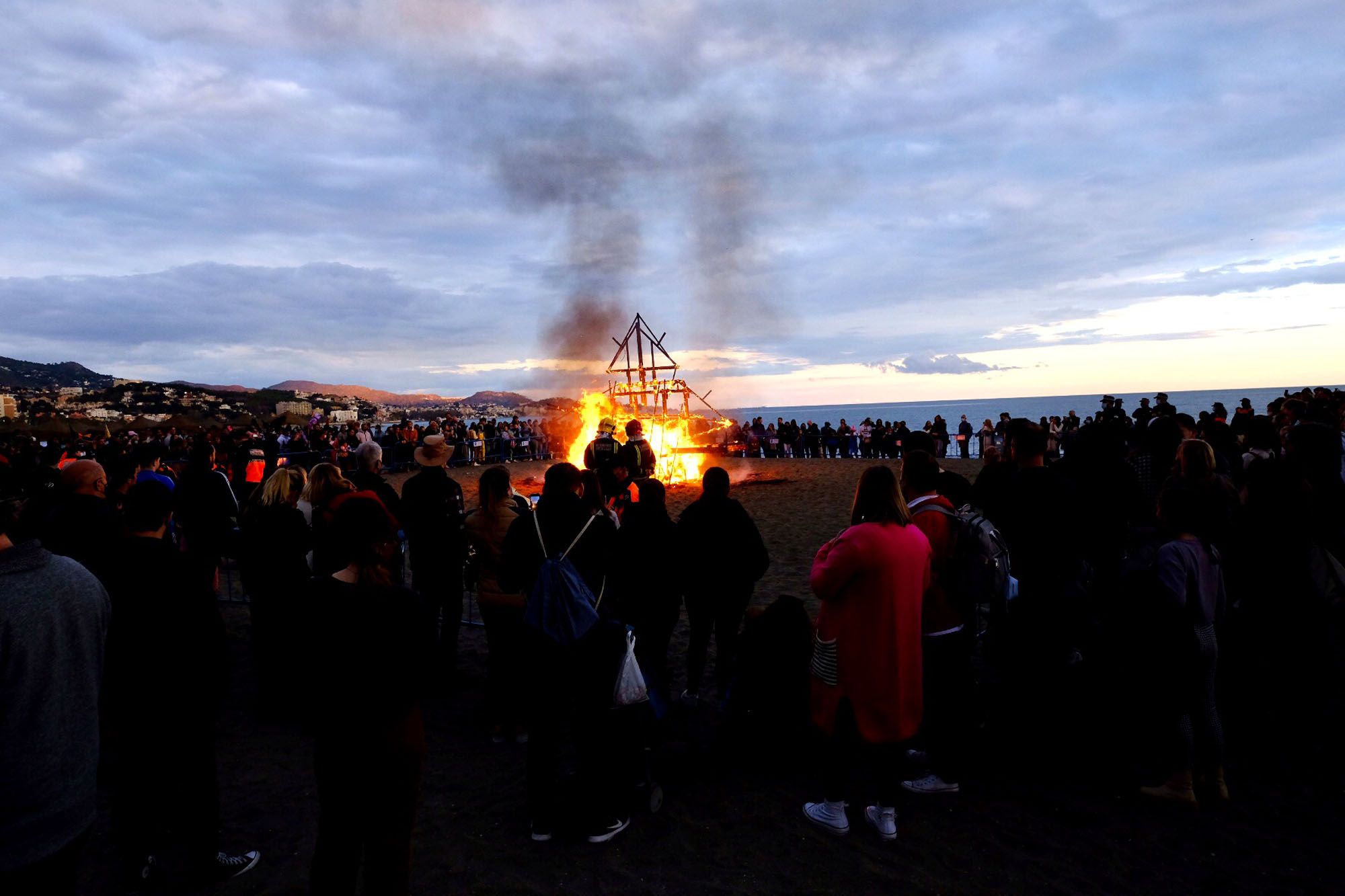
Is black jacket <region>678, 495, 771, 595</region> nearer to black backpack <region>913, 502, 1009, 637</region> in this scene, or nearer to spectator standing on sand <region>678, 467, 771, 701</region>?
spectator standing on sand <region>678, 467, 771, 701</region>

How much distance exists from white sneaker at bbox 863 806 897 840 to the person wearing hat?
3690 millimetres

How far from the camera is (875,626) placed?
13.0 feet

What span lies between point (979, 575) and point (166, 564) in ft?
14.4

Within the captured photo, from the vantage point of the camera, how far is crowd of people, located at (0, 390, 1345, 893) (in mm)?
2729

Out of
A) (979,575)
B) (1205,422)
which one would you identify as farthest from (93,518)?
(1205,422)

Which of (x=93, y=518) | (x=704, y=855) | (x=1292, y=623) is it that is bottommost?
(x=704, y=855)

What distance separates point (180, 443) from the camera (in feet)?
34.7

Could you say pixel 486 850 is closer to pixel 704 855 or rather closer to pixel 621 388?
pixel 704 855

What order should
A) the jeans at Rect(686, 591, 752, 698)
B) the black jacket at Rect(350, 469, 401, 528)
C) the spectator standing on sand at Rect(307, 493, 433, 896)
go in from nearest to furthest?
1. the spectator standing on sand at Rect(307, 493, 433, 896)
2. the jeans at Rect(686, 591, 752, 698)
3. the black jacket at Rect(350, 469, 401, 528)

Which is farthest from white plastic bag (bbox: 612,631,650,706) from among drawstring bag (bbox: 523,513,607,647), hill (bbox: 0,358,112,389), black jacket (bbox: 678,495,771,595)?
hill (bbox: 0,358,112,389)

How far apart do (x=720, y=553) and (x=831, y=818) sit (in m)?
1.99

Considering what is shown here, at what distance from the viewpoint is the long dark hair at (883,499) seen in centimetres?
397

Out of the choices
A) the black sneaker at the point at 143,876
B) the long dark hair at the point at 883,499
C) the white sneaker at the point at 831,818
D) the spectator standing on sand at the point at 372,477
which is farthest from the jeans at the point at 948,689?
the black sneaker at the point at 143,876

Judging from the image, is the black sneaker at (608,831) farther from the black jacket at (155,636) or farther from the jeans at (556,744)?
the black jacket at (155,636)
